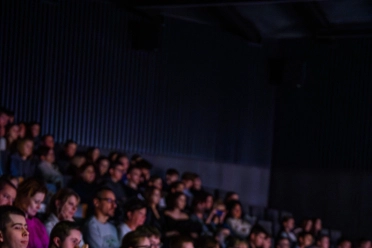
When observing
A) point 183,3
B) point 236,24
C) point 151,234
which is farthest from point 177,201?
point 236,24

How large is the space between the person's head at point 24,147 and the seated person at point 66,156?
0.75 m

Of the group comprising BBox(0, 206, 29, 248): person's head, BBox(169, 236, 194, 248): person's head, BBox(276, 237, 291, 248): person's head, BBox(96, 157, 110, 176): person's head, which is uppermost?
BBox(96, 157, 110, 176): person's head

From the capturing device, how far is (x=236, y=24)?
1200 cm

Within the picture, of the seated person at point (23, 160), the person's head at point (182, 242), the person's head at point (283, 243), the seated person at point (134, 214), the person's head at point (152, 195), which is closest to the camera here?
the person's head at point (182, 242)

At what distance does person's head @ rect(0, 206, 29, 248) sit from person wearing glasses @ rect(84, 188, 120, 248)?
211 centimetres

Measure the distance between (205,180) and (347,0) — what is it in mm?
3014

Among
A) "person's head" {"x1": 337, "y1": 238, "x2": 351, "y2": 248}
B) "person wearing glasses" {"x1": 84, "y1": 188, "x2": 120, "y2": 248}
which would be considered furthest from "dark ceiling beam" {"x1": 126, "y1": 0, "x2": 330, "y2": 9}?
"person wearing glasses" {"x1": 84, "y1": 188, "x2": 120, "y2": 248}

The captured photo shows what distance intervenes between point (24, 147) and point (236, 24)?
5.02 m

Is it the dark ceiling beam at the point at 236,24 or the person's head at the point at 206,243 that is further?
the dark ceiling beam at the point at 236,24

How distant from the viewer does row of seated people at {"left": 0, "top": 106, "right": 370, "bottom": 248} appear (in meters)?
5.94

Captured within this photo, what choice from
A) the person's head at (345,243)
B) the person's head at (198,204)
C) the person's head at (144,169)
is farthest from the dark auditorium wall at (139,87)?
the person's head at (345,243)

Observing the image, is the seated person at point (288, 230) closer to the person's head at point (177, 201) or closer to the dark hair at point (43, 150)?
the person's head at point (177, 201)

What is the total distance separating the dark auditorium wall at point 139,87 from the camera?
31.9ft

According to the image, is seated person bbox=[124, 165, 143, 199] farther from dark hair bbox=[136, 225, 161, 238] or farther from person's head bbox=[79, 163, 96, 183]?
dark hair bbox=[136, 225, 161, 238]
